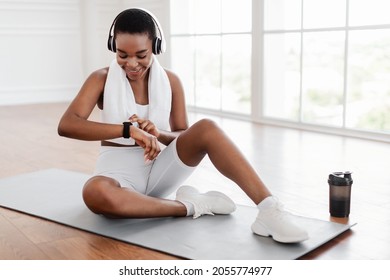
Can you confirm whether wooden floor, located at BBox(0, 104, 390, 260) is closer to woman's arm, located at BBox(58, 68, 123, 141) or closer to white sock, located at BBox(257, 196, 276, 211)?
white sock, located at BBox(257, 196, 276, 211)

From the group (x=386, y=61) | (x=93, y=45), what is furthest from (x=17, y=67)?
(x=386, y=61)

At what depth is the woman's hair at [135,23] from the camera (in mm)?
1744

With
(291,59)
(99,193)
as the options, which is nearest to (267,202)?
(99,193)

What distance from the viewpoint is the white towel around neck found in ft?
6.15

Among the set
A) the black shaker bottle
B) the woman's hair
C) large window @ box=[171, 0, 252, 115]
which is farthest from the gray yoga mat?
large window @ box=[171, 0, 252, 115]

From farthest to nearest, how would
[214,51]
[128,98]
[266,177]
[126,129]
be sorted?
1. [214,51]
2. [266,177]
3. [128,98]
4. [126,129]

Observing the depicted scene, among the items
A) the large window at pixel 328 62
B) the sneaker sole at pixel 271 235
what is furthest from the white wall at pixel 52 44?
the sneaker sole at pixel 271 235

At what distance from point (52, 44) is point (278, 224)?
17.9 ft

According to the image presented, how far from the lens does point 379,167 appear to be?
2.84 meters

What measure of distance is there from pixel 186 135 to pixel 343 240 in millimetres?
617

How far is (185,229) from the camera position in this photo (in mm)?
1797

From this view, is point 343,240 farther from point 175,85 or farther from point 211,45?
point 211,45

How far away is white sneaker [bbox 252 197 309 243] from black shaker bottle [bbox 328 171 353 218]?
376mm

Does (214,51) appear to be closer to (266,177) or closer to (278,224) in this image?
(266,177)
